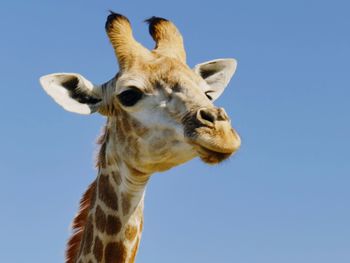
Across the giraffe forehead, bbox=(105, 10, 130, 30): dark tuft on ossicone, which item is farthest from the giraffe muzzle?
bbox=(105, 10, 130, 30): dark tuft on ossicone

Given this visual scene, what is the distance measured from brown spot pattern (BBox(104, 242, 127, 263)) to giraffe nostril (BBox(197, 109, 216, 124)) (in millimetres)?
1995

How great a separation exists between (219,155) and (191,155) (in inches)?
23.7

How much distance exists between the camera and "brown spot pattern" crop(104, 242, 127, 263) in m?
9.52

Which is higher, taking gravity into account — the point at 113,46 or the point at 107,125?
the point at 113,46

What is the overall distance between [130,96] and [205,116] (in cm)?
159

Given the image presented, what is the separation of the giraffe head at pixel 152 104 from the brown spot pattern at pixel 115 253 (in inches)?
38.2

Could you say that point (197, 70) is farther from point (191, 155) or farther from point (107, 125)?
point (191, 155)

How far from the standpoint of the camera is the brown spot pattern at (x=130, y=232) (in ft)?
31.7

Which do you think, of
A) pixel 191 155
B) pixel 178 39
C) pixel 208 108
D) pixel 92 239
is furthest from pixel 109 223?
pixel 178 39

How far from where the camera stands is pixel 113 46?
35.7 ft

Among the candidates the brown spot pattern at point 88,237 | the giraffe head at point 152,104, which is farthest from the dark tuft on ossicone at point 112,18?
the brown spot pattern at point 88,237

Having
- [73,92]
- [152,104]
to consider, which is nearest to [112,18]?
[73,92]

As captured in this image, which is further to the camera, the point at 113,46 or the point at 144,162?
the point at 113,46

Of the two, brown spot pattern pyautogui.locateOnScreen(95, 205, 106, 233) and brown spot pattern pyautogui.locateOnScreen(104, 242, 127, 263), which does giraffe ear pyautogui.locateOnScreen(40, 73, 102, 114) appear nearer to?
brown spot pattern pyautogui.locateOnScreen(95, 205, 106, 233)
